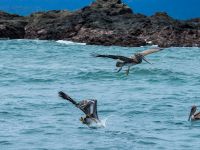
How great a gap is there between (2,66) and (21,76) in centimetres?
569

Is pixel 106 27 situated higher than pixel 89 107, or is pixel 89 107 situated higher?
pixel 106 27

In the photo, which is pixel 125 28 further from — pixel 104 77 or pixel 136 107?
pixel 136 107

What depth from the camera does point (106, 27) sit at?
63719mm

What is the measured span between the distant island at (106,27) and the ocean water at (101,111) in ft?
109

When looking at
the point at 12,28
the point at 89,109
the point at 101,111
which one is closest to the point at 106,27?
the point at 12,28

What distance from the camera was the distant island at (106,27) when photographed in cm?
6109

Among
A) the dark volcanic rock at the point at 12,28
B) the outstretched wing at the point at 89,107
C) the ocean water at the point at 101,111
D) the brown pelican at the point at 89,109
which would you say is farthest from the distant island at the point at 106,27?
the outstretched wing at the point at 89,107

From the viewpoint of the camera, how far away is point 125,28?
6375 centimetres

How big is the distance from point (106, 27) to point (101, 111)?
48904 millimetres

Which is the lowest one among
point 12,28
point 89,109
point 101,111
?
point 101,111

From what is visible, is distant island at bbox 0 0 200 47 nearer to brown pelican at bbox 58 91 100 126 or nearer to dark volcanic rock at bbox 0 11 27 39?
dark volcanic rock at bbox 0 11 27 39

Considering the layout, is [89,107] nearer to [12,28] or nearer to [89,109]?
[89,109]

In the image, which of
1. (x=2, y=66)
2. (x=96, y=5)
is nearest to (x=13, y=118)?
(x=2, y=66)

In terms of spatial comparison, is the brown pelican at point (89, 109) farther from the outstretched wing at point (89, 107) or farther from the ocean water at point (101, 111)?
the ocean water at point (101, 111)
